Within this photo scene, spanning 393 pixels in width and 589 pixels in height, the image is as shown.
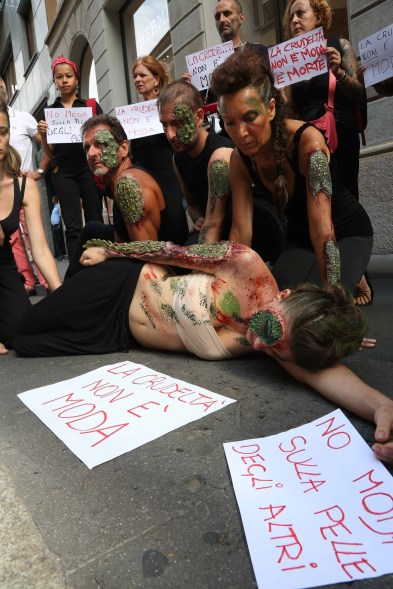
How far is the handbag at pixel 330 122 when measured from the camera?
289cm

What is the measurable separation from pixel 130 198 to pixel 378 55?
1.63 meters

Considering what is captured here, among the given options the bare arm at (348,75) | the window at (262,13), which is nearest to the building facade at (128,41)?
the window at (262,13)

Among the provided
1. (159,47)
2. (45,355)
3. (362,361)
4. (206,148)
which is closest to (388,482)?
(362,361)

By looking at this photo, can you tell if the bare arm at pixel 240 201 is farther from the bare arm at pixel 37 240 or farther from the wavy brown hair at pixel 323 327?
the bare arm at pixel 37 240

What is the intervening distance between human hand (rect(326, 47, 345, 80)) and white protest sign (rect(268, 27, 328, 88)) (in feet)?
0.18

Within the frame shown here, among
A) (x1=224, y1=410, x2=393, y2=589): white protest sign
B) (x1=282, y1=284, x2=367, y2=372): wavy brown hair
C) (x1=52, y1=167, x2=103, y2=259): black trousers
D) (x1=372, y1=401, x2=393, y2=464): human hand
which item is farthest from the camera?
(x1=52, y1=167, x2=103, y2=259): black trousers

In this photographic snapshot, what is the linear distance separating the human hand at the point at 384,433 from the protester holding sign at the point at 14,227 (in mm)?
2237

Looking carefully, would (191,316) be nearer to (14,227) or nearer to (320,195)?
(320,195)

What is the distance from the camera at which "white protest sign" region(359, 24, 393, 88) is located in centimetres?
266

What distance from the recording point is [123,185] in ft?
8.86

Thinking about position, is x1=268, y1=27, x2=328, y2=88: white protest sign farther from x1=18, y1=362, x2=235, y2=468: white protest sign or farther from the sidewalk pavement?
x1=18, y1=362, x2=235, y2=468: white protest sign

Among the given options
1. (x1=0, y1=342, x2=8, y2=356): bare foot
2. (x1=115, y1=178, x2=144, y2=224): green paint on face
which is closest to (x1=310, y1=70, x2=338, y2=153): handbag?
(x1=115, y1=178, x2=144, y2=224): green paint on face

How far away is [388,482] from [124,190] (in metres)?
2.08

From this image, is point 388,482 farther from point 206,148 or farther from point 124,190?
point 206,148
